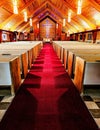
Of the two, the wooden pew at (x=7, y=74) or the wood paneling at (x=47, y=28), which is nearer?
the wooden pew at (x=7, y=74)

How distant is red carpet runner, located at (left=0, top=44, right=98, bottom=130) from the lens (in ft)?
6.59

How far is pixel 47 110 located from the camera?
93.9 inches

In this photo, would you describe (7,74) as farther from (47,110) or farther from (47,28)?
(47,28)

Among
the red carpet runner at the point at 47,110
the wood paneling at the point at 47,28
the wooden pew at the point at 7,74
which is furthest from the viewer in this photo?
the wood paneling at the point at 47,28

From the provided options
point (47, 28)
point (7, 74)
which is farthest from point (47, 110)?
point (47, 28)

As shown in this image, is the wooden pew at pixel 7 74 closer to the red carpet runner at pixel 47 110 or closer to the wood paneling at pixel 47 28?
the red carpet runner at pixel 47 110

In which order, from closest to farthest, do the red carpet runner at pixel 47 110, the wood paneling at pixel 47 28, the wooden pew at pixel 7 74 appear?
the red carpet runner at pixel 47 110, the wooden pew at pixel 7 74, the wood paneling at pixel 47 28

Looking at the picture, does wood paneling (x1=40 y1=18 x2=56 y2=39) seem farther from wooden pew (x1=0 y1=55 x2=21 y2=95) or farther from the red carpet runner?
wooden pew (x1=0 y1=55 x2=21 y2=95)

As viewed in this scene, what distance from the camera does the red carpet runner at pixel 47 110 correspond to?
201cm

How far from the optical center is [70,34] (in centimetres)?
2414

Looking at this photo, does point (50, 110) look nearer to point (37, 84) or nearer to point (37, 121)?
point (37, 121)

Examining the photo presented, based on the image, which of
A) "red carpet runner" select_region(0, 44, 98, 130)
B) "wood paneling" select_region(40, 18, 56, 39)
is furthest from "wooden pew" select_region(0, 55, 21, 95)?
"wood paneling" select_region(40, 18, 56, 39)

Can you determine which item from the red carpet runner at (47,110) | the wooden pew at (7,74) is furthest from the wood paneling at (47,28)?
the wooden pew at (7,74)

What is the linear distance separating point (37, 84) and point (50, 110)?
1.31m
